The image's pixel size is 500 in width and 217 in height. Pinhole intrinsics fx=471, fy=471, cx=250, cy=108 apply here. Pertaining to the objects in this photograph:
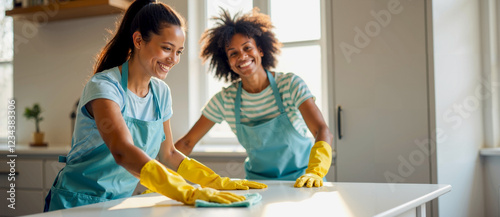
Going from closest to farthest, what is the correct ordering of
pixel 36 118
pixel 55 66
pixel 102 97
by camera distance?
pixel 102 97
pixel 36 118
pixel 55 66

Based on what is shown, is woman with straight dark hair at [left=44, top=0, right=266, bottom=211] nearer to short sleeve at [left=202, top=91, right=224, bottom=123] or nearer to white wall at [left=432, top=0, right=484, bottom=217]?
short sleeve at [left=202, top=91, right=224, bottom=123]

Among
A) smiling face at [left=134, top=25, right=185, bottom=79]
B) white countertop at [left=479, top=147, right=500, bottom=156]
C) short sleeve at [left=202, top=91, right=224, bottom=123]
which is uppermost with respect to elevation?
smiling face at [left=134, top=25, right=185, bottom=79]

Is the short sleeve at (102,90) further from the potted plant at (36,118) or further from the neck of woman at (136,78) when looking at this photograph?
the potted plant at (36,118)

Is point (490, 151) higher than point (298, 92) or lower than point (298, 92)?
lower

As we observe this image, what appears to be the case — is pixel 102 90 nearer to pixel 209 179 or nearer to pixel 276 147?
pixel 209 179

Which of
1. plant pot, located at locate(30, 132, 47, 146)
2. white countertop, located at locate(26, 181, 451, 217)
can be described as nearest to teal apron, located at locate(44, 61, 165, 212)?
white countertop, located at locate(26, 181, 451, 217)

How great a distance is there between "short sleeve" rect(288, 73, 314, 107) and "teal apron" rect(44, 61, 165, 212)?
61cm

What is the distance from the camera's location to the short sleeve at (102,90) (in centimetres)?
124

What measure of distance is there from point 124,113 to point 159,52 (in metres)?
0.21

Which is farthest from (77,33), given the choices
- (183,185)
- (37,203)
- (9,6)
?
(183,185)

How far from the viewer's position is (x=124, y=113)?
1.37 m

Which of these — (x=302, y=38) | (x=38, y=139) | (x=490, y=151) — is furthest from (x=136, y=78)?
(x=38, y=139)

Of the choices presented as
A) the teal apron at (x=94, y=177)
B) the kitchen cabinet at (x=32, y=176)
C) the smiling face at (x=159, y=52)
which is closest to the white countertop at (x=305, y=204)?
the teal apron at (x=94, y=177)

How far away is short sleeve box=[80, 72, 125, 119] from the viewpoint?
1.24 meters
